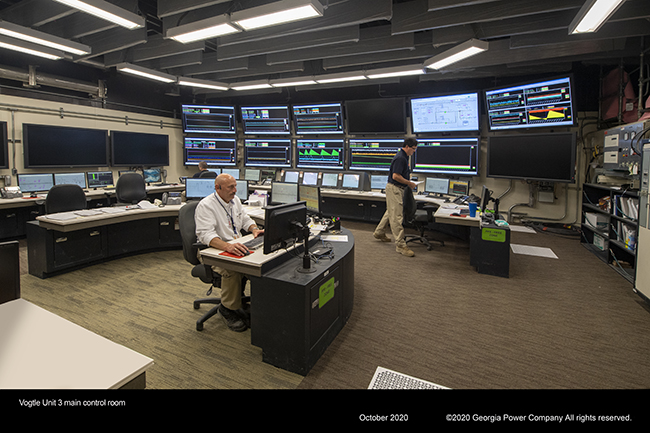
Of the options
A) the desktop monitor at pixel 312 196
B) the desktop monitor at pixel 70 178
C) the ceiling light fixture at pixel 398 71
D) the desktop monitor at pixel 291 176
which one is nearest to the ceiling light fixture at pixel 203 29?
the desktop monitor at pixel 312 196

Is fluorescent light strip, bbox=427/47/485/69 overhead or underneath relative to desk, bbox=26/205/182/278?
overhead

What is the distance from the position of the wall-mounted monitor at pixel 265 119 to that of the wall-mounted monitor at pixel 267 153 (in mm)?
239

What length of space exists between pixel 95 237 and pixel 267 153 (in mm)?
4460

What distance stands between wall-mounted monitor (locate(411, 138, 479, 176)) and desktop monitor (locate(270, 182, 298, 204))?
3.58m

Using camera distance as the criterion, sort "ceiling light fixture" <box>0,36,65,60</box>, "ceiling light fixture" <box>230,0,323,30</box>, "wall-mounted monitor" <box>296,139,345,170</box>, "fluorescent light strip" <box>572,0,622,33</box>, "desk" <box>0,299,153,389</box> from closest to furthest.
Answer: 1. "desk" <box>0,299,153,389</box>
2. "fluorescent light strip" <box>572,0,622,33</box>
3. "ceiling light fixture" <box>230,0,323,30</box>
4. "ceiling light fixture" <box>0,36,65,60</box>
5. "wall-mounted monitor" <box>296,139,345,170</box>

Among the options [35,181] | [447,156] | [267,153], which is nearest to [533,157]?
[447,156]

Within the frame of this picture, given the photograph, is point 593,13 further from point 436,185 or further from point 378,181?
point 378,181

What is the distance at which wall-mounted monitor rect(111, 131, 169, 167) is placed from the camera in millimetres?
6496

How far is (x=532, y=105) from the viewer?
518 centimetres

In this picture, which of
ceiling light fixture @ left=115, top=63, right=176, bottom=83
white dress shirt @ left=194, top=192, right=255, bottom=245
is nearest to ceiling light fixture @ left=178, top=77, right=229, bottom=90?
ceiling light fixture @ left=115, top=63, right=176, bottom=83

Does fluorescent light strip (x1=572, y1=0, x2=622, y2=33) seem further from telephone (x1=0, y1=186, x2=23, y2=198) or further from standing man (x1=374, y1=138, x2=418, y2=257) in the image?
telephone (x1=0, y1=186, x2=23, y2=198)
